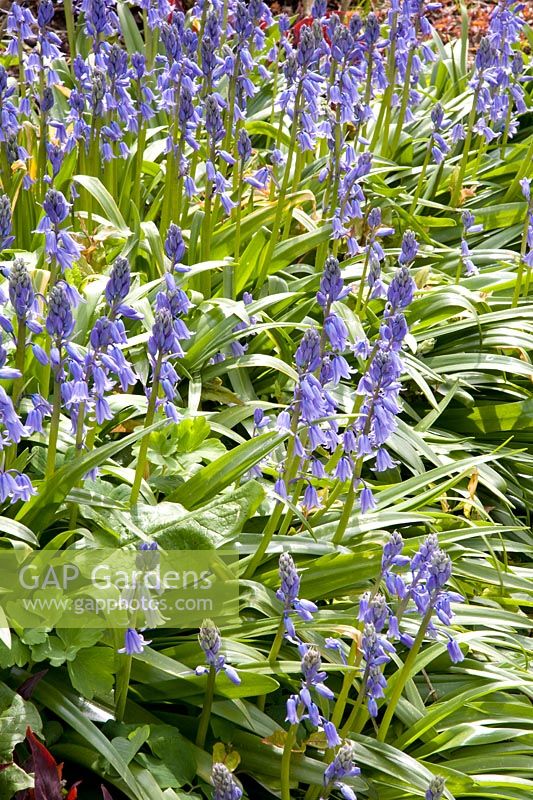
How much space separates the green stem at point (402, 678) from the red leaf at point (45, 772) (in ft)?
3.68

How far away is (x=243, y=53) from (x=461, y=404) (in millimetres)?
2201

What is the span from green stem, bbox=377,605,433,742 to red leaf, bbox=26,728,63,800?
3.68ft

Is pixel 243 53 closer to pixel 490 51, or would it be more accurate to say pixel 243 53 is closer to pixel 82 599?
pixel 490 51

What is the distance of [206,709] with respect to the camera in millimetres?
3148

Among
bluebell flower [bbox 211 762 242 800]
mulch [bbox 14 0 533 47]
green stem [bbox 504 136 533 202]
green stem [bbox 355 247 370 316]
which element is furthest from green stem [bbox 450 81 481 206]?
bluebell flower [bbox 211 762 242 800]

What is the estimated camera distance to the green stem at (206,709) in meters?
3.04

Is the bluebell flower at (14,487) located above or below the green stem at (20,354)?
below

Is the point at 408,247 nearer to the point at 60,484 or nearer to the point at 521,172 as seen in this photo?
the point at 60,484

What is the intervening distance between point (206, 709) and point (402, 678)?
0.66 meters

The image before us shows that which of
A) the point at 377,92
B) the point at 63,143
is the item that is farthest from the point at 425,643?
the point at 377,92

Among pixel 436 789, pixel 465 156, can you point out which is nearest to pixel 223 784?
pixel 436 789

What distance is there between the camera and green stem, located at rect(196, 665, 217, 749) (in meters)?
3.04

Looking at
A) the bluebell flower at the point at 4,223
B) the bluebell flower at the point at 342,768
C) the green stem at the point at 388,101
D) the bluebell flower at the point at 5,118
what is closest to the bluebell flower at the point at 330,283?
the bluebell flower at the point at 4,223

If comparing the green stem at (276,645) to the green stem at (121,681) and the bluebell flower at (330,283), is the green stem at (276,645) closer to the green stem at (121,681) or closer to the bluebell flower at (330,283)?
the green stem at (121,681)
